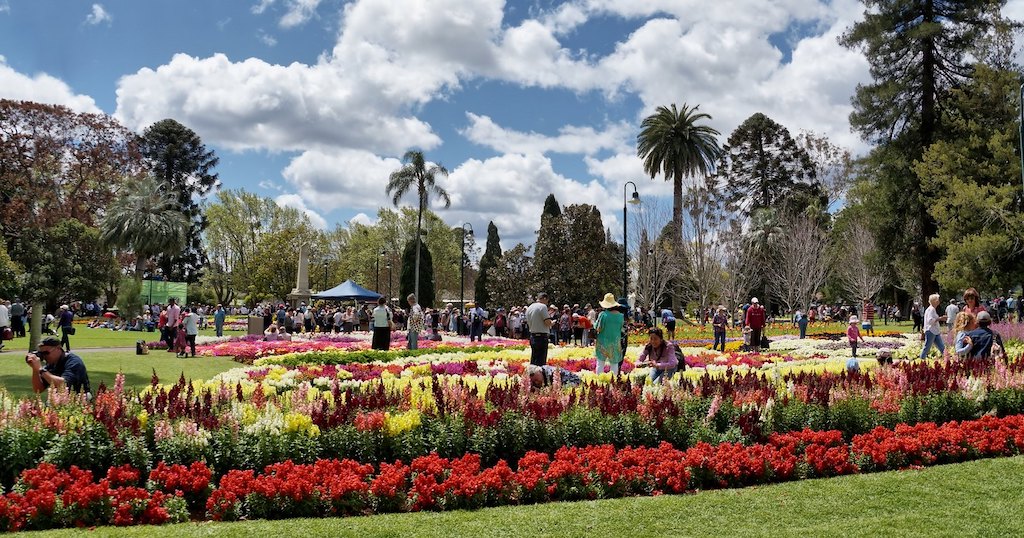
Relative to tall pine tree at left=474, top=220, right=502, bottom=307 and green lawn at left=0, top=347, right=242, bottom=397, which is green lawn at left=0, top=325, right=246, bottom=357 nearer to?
green lawn at left=0, top=347, right=242, bottom=397

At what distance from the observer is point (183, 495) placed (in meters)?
5.84

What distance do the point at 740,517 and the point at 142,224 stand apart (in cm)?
4740

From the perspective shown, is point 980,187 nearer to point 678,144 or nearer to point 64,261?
point 678,144

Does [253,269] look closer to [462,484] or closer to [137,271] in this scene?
[137,271]

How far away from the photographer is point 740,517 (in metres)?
5.54

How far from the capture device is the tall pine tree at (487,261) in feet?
191

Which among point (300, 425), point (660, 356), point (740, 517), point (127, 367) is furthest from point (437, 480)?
point (127, 367)

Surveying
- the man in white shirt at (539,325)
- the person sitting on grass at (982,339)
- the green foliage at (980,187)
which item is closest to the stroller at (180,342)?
the man in white shirt at (539,325)

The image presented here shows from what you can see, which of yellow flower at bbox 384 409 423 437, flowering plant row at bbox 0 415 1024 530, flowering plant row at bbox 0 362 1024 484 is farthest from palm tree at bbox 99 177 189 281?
flowering plant row at bbox 0 415 1024 530

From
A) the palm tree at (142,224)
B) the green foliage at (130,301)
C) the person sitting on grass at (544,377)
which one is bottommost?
the person sitting on grass at (544,377)

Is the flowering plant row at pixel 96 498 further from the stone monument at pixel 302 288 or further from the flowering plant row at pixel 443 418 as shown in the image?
the stone monument at pixel 302 288

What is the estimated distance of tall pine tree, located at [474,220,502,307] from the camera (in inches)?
2292

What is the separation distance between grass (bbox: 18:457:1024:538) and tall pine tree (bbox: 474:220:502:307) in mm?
51172

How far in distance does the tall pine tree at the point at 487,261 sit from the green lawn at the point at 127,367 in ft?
123
